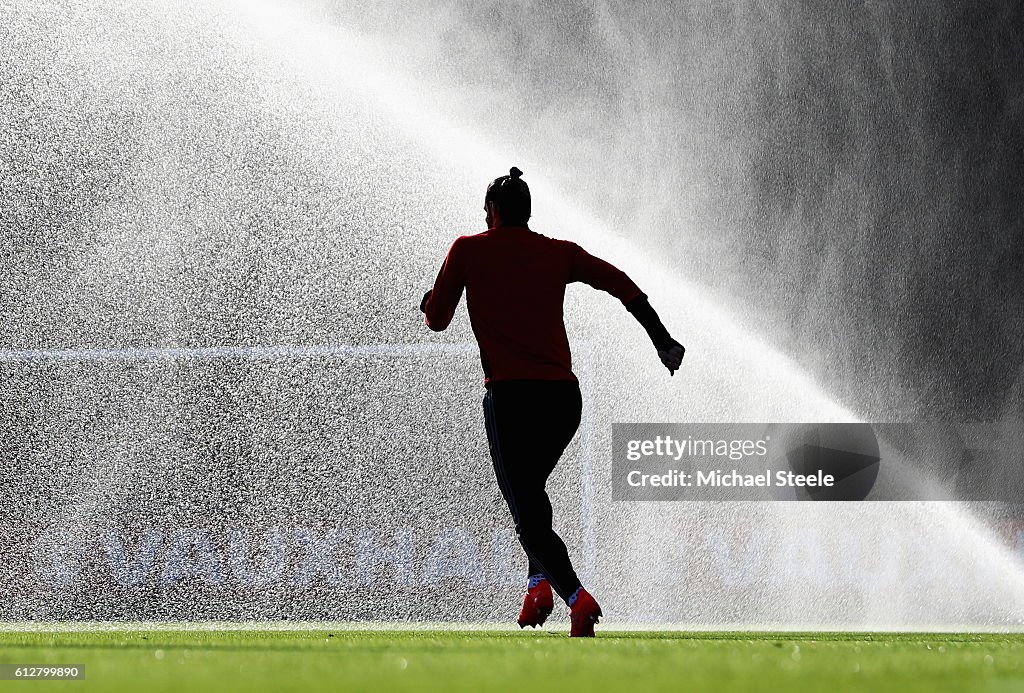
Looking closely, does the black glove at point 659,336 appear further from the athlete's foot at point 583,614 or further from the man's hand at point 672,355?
the athlete's foot at point 583,614

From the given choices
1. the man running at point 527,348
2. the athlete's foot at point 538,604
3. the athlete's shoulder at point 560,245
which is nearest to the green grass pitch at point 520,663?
the athlete's foot at point 538,604

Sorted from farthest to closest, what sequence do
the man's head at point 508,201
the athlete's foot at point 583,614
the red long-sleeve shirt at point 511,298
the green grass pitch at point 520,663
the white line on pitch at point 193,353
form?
the white line on pitch at point 193,353
the man's head at point 508,201
the red long-sleeve shirt at point 511,298
the athlete's foot at point 583,614
the green grass pitch at point 520,663

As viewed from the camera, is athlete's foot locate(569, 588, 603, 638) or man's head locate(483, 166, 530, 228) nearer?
athlete's foot locate(569, 588, 603, 638)

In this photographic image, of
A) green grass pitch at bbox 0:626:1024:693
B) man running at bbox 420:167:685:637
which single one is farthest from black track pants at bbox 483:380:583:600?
green grass pitch at bbox 0:626:1024:693

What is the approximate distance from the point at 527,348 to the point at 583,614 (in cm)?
75

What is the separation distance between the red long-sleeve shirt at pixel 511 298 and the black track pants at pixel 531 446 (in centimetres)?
5

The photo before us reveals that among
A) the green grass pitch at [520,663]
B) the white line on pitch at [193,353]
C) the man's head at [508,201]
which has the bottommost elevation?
the green grass pitch at [520,663]

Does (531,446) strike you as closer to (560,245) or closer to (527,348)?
(527,348)

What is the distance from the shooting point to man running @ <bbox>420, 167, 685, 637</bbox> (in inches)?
170

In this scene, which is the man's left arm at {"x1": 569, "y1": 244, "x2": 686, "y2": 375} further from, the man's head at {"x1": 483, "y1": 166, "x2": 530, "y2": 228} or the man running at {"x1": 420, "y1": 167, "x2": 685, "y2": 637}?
the man's head at {"x1": 483, "y1": 166, "x2": 530, "y2": 228}

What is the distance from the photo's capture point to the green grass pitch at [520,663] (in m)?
2.63

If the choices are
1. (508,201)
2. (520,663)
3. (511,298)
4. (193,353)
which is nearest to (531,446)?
(511,298)

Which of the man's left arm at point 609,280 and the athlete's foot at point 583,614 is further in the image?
the man's left arm at point 609,280

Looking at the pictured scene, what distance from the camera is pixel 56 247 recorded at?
10.1 metres
